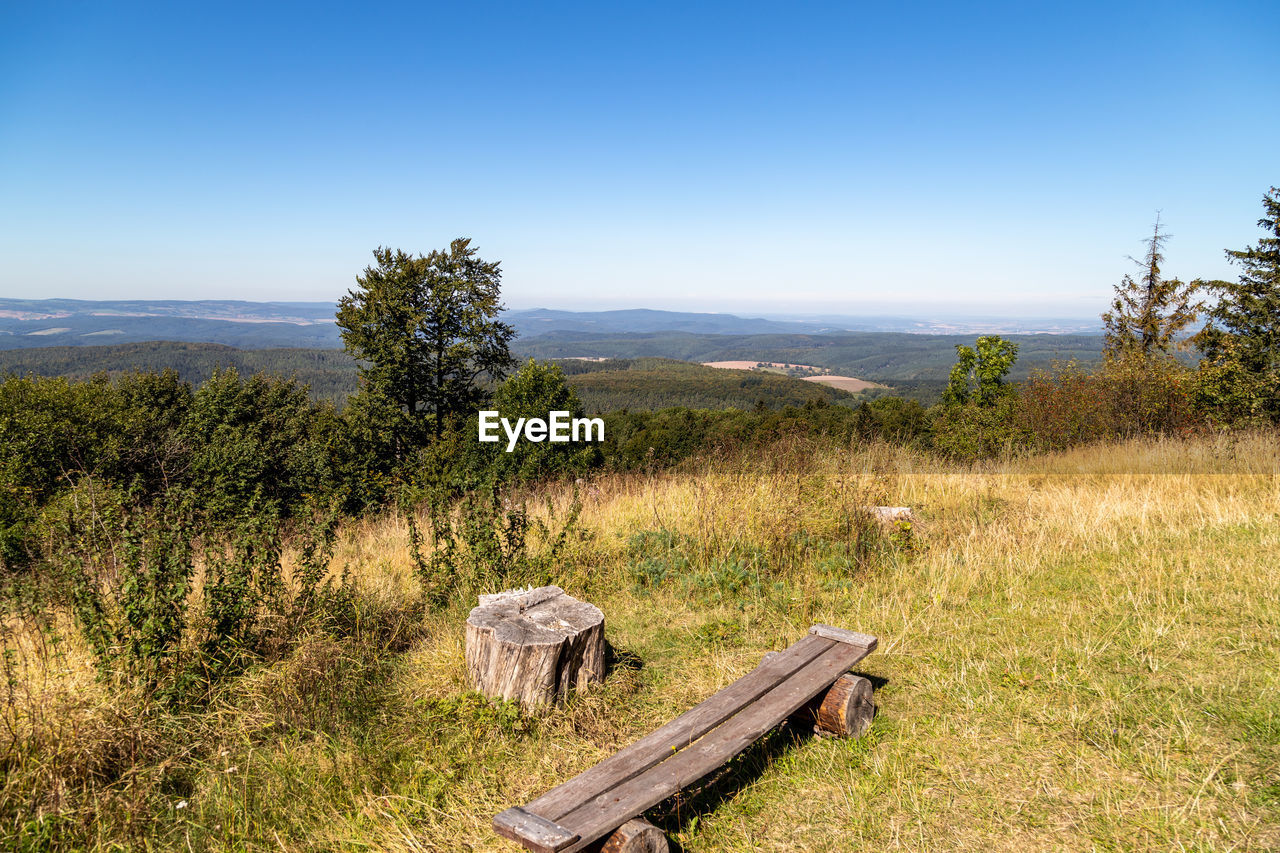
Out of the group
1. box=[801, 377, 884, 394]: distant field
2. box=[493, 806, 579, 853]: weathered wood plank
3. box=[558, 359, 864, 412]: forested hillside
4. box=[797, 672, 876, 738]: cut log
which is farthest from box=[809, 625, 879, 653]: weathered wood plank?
box=[801, 377, 884, 394]: distant field

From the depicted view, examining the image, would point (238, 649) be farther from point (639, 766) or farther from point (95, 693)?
point (639, 766)

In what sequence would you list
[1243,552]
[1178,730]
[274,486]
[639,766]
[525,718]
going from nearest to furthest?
[639,766], [1178,730], [525,718], [1243,552], [274,486]

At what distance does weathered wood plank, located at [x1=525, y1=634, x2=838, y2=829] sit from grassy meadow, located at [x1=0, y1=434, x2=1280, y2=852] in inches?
13.9

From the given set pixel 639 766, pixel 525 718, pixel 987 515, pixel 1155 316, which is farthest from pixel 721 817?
pixel 1155 316

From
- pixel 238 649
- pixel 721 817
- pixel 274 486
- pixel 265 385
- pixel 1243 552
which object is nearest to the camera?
pixel 721 817

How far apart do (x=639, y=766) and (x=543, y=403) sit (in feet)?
83.8

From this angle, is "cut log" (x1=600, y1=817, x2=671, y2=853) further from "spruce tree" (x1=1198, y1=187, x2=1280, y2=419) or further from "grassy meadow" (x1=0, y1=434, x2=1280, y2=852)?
"spruce tree" (x1=1198, y1=187, x2=1280, y2=419)

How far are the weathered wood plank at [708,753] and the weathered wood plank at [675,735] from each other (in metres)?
0.03

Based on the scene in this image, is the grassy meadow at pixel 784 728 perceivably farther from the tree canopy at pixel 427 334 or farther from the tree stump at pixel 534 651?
the tree canopy at pixel 427 334

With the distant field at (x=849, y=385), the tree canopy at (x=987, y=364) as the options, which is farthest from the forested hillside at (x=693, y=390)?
the tree canopy at (x=987, y=364)

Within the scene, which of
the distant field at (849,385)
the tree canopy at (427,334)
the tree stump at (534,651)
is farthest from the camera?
the distant field at (849,385)

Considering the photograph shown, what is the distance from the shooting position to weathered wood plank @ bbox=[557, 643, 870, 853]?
88.4 inches

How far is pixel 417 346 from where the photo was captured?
25.9 meters

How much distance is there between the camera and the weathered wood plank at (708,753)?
7.37 feet
